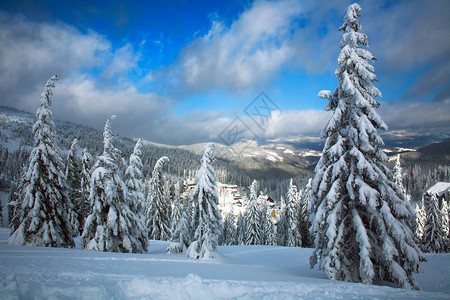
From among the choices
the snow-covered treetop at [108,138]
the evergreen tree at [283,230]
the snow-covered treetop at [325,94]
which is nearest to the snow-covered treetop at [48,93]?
the snow-covered treetop at [108,138]

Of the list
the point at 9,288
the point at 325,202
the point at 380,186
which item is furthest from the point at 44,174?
the point at 380,186

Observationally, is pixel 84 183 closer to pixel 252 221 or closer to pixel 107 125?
pixel 107 125

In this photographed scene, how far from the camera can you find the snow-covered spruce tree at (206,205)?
658 inches

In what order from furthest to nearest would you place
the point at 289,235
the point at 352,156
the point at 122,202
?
the point at 289,235, the point at 122,202, the point at 352,156

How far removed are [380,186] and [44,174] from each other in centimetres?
2220

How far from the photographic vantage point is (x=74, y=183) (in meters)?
25.7

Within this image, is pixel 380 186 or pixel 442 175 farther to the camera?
pixel 442 175

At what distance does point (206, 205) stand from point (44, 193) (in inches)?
489

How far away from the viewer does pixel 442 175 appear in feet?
416

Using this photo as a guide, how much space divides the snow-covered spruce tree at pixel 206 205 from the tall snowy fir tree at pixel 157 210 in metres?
12.0

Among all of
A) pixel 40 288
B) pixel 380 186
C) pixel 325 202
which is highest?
pixel 380 186

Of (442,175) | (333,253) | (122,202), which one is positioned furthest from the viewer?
(442,175)

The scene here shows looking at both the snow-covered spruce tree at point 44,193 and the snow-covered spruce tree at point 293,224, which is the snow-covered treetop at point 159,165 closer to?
the snow-covered spruce tree at point 44,193

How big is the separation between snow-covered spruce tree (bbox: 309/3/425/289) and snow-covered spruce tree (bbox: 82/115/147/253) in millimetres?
13627
